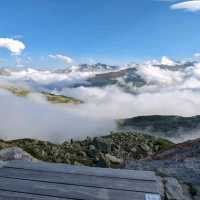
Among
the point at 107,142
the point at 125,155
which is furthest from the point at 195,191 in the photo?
the point at 107,142

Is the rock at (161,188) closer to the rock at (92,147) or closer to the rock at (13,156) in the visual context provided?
the rock at (13,156)

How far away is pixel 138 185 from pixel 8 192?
2.63 m

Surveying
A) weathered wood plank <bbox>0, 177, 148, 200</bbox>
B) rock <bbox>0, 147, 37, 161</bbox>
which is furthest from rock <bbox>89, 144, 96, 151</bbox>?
weathered wood plank <bbox>0, 177, 148, 200</bbox>

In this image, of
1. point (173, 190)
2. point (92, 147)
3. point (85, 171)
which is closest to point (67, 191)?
point (85, 171)

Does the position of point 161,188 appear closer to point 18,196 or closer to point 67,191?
point 67,191

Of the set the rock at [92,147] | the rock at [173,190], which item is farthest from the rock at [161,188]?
the rock at [92,147]

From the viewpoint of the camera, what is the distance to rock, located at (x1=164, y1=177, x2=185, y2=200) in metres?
10.4

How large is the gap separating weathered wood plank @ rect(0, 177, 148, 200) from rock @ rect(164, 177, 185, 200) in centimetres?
316

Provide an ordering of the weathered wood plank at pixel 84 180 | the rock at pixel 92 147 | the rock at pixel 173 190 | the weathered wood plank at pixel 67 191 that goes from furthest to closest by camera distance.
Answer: the rock at pixel 92 147, the rock at pixel 173 190, the weathered wood plank at pixel 84 180, the weathered wood plank at pixel 67 191

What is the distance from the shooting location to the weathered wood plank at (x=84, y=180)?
801cm

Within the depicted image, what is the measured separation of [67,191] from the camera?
7.57 metres

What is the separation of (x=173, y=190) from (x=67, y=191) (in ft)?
14.0

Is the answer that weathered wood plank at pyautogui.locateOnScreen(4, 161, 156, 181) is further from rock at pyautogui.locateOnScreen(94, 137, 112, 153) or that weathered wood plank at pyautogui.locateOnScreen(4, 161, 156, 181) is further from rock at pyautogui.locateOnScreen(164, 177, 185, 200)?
rock at pyautogui.locateOnScreen(94, 137, 112, 153)

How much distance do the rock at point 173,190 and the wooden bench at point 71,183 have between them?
153 centimetres
